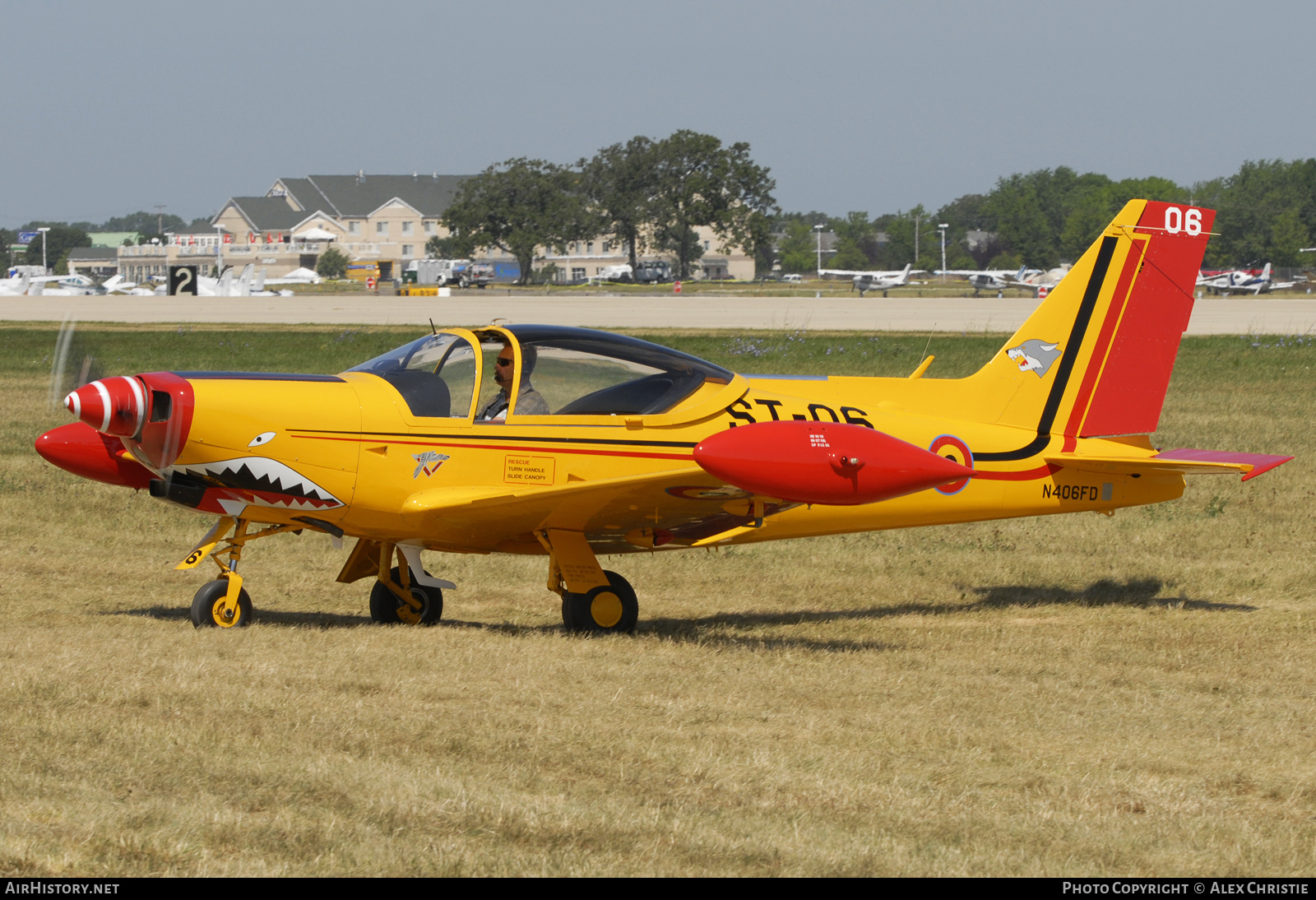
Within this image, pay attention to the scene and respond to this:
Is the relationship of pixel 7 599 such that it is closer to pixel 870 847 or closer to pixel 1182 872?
pixel 870 847

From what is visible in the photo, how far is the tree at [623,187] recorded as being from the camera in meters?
106

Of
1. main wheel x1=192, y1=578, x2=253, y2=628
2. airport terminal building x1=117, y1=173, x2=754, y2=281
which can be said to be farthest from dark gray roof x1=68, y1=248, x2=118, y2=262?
main wheel x1=192, y1=578, x2=253, y2=628

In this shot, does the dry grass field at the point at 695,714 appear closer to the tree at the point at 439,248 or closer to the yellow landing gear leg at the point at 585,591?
→ the yellow landing gear leg at the point at 585,591

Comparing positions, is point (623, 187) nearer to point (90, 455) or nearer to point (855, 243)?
point (855, 243)

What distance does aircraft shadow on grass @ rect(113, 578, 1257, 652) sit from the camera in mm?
8492

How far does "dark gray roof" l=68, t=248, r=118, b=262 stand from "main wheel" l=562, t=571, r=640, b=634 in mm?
186113

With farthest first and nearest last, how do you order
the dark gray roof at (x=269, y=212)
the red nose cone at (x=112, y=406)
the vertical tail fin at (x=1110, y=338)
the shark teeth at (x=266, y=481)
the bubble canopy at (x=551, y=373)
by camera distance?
the dark gray roof at (x=269, y=212), the vertical tail fin at (x=1110, y=338), the bubble canopy at (x=551, y=373), the shark teeth at (x=266, y=481), the red nose cone at (x=112, y=406)

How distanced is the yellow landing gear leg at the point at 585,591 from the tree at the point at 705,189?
96.2m

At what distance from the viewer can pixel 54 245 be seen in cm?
19350

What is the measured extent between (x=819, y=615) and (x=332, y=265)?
128454 millimetres

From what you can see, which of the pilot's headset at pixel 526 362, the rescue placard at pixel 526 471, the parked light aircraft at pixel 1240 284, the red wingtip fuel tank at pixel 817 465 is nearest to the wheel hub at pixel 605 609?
the rescue placard at pixel 526 471

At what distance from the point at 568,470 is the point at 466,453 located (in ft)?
2.15

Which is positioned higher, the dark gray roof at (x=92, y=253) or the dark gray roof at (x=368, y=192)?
the dark gray roof at (x=368, y=192)

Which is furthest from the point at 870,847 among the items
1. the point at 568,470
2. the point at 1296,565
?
the point at 1296,565
